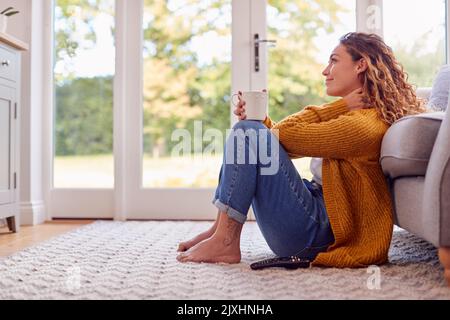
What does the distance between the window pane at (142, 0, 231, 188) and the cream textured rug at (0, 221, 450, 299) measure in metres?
1.13

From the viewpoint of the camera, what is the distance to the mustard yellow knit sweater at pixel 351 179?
59.2 inches

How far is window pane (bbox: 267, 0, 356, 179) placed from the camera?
3.12 metres

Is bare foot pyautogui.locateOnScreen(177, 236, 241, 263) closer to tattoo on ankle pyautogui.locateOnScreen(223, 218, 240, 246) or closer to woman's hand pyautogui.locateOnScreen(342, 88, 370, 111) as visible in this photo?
tattoo on ankle pyautogui.locateOnScreen(223, 218, 240, 246)

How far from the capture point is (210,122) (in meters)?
3.16

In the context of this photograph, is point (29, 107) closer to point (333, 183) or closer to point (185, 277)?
point (185, 277)

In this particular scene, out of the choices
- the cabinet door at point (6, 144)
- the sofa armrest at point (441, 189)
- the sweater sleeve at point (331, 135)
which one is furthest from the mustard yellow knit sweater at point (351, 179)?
the cabinet door at point (6, 144)

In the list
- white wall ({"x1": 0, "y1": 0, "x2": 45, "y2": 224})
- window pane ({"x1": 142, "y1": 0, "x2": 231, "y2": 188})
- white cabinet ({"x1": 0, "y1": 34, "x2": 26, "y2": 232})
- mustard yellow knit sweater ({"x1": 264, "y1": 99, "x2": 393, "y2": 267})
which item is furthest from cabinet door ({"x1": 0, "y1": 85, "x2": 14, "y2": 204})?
mustard yellow knit sweater ({"x1": 264, "y1": 99, "x2": 393, "y2": 267})

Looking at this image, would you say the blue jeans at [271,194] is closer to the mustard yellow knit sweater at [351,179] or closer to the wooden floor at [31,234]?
the mustard yellow knit sweater at [351,179]

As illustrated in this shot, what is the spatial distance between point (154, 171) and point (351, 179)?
1.80 meters

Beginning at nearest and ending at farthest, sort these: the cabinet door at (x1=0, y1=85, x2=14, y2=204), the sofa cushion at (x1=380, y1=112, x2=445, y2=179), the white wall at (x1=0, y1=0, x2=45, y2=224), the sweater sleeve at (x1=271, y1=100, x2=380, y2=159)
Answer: the sofa cushion at (x1=380, y1=112, x2=445, y2=179)
the sweater sleeve at (x1=271, y1=100, x2=380, y2=159)
the cabinet door at (x1=0, y1=85, x2=14, y2=204)
the white wall at (x1=0, y1=0, x2=45, y2=224)

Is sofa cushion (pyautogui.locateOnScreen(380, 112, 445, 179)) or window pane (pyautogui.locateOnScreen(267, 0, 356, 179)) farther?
window pane (pyautogui.locateOnScreen(267, 0, 356, 179))

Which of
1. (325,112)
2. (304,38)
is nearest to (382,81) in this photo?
(325,112)

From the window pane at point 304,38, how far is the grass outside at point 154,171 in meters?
0.47

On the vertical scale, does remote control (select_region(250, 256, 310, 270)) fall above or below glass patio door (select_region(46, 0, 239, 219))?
below
